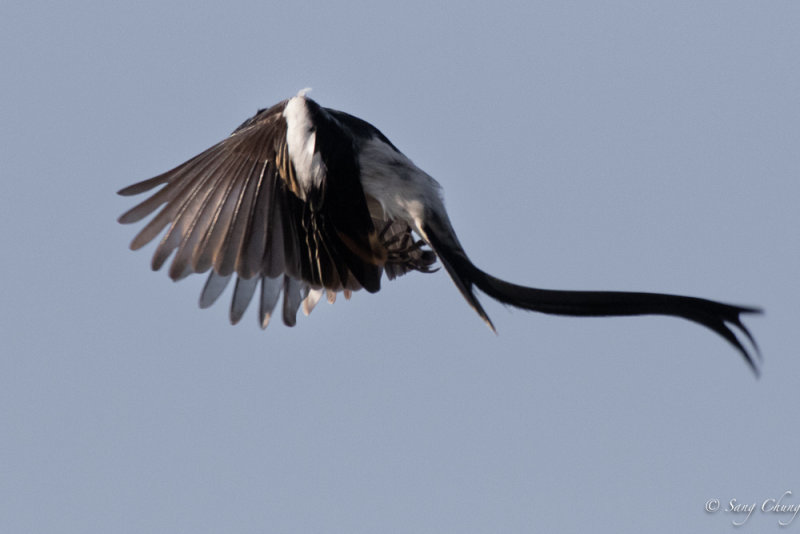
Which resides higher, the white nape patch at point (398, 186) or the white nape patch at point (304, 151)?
the white nape patch at point (304, 151)

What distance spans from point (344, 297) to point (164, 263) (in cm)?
100

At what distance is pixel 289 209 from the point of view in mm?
5574

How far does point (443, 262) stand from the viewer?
5.18m

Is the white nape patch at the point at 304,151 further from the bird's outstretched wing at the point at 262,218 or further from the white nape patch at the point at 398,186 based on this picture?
the white nape patch at the point at 398,186

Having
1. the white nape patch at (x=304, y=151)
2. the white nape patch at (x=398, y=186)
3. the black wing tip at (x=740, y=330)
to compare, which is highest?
the white nape patch at (x=304, y=151)

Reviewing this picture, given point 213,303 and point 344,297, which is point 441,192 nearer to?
point 344,297

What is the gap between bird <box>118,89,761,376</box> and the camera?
17.9 ft

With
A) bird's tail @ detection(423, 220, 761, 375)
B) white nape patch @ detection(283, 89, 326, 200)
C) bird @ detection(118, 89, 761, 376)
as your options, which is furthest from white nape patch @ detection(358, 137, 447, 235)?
bird's tail @ detection(423, 220, 761, 375)

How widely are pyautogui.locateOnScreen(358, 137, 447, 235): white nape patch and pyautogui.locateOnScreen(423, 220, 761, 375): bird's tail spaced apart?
481 millimetres

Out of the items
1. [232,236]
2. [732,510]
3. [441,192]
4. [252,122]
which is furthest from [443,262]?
[732,510]

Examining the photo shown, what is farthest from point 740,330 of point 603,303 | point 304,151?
point 304,151

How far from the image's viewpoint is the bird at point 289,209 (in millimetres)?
5441

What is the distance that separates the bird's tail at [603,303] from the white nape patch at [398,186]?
0.48 metres

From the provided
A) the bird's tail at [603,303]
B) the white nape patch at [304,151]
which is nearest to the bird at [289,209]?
the white nape patch at [304,151]
